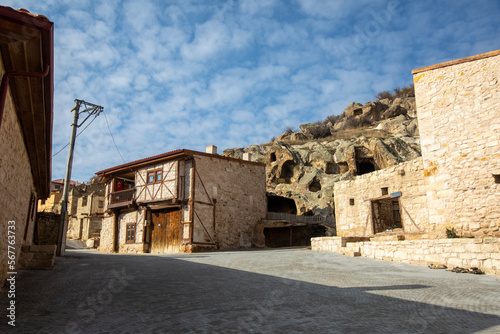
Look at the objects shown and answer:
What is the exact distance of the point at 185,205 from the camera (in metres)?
20.8

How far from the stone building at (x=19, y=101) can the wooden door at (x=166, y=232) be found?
39.7 feet

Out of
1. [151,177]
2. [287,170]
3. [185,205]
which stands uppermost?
[287,170]

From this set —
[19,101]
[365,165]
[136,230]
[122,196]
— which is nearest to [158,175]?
[122,196]

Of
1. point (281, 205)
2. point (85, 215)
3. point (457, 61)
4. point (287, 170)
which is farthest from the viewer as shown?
point (85, 215)

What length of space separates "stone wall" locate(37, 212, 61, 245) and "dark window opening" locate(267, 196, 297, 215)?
16869mm

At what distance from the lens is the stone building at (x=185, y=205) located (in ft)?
68.3

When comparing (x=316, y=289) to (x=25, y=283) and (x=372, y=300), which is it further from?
(x=25, y=283)

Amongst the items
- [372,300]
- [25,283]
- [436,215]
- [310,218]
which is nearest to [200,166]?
[310,218]

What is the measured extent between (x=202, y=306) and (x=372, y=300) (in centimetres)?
272

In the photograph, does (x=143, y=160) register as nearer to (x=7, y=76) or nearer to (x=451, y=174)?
(x=451, y=174)

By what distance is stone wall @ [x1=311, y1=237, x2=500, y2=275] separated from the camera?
886 centimetres

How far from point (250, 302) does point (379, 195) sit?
12029 millimetres

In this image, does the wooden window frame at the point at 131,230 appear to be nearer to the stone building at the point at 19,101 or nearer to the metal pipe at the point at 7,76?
the stone building at the point at 19,101

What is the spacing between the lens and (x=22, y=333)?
3584mm
